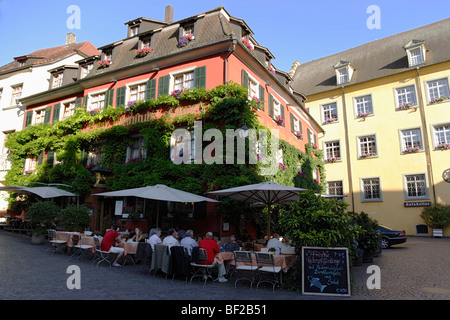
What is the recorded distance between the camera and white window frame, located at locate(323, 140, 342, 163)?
2842 cm

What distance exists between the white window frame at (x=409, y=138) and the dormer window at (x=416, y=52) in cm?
533

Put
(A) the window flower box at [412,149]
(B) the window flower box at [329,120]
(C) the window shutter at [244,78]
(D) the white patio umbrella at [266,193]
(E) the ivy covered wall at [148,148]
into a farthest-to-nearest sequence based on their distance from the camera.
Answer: (B) the window flower box at [329,120] < (A) the window flower box at [412,149] < (C) the window shutter at [244,78] < (E) the ivy covered wall at [148,148] < (D) the white patio umbrella at [266,193]

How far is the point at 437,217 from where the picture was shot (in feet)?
71.4

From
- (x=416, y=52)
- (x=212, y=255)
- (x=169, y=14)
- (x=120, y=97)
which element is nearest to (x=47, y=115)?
(x=120, y=97)

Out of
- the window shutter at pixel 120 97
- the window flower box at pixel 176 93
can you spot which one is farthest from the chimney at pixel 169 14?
the window flower box at pixel 176 93

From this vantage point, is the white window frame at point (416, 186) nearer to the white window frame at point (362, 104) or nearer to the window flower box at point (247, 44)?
the white window frame at point (362, 104)

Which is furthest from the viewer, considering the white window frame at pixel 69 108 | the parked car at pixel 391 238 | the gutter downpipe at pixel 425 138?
the gutter downpipe at pixel 425 138

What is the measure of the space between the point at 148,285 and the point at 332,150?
2488 cm

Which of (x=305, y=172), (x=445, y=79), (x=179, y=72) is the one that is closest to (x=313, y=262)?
(x=179, y=72)

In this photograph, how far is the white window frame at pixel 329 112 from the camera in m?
29.3

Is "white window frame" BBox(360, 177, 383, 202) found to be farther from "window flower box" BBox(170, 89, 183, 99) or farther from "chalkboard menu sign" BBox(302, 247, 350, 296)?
"chalkboard menu sign" BBox(302, 247, 350, 296)

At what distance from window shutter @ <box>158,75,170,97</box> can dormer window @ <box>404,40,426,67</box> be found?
67.7 feet

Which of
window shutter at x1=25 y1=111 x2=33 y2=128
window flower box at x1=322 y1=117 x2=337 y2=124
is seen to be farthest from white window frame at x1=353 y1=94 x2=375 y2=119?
window shutter at x1=25 y1=111 x2=33 y2=128
